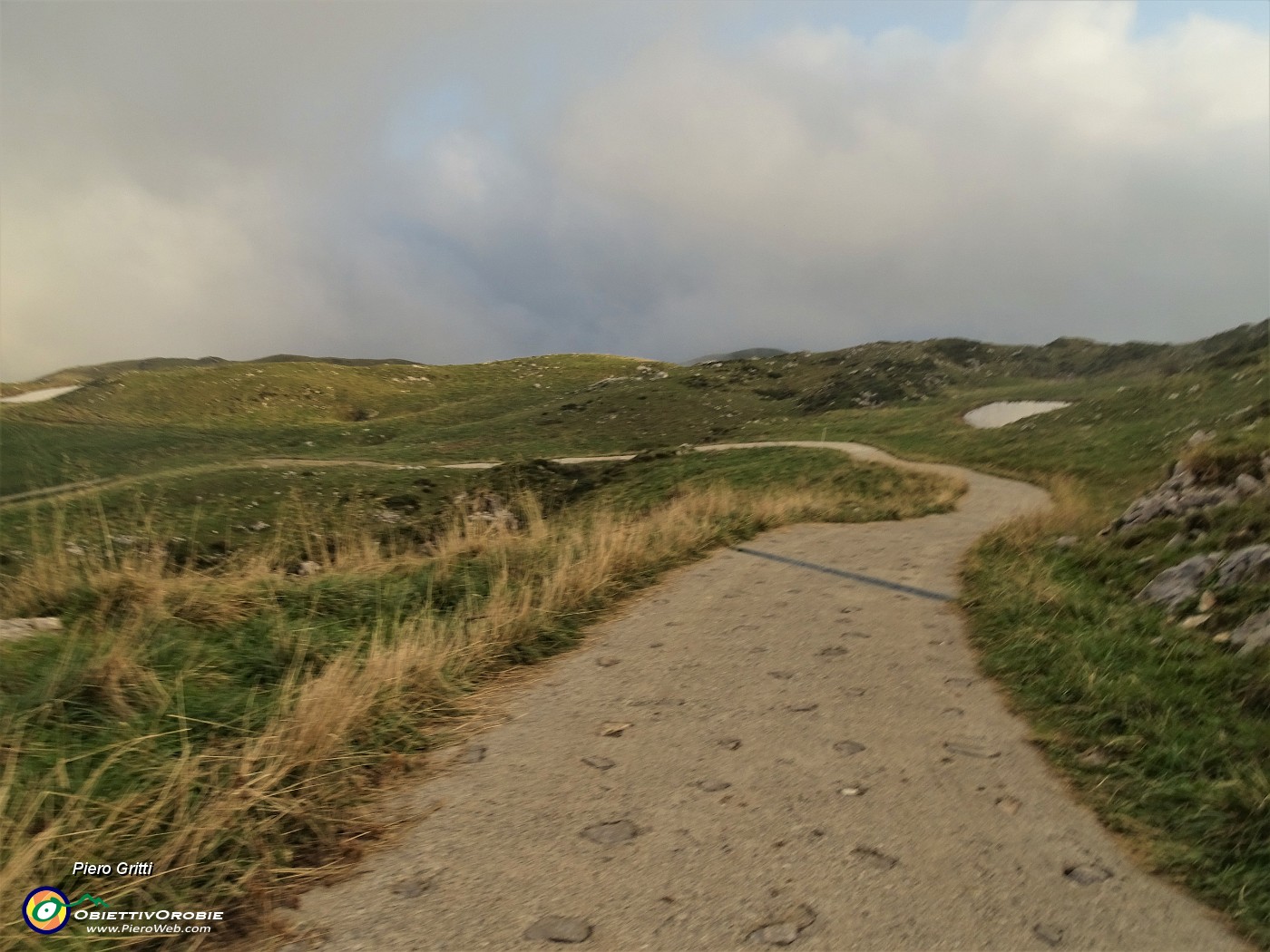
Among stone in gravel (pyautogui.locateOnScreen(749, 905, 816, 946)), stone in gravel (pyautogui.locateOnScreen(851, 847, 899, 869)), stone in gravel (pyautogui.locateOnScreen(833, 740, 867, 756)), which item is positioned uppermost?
stone in gravel (pyautogui.locateOnScreen(833, 740, 867, 756))

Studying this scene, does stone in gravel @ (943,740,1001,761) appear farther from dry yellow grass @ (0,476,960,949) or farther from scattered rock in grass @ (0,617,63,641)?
scattered rock in grass @ (0,617,63,641)

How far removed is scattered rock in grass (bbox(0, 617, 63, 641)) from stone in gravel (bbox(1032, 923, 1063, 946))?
6.08 meters

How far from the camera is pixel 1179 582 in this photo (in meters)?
7.05

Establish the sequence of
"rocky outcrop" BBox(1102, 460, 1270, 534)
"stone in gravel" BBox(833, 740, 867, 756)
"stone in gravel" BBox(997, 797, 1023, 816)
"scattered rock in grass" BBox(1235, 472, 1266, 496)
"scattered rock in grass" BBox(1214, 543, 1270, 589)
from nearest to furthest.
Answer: "stone in gravel" BBox(997, 797, 1023, 816)
"stone in gravel" BBox(833, 740, 867, 756)
"scattered rock in grass" BBox(1214, 543, 1270, 589)
"scattered rock in grass" BBox(1235, 472, 1266, 496)
"rocky outcrop" BBox(1102, 460, 1270, 534)

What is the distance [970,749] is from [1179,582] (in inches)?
165

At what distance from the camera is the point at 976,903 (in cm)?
294

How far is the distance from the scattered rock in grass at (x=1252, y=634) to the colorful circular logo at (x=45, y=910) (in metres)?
6.97

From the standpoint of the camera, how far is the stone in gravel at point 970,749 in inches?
172

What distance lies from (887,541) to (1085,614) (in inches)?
199

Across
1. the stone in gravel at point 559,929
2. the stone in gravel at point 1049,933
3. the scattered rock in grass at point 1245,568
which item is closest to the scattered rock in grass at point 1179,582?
the scattered rock in grass at point 1245,568

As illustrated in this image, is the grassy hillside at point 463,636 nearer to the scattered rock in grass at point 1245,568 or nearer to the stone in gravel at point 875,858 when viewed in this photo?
the scattered rock in grass at point 1245,568

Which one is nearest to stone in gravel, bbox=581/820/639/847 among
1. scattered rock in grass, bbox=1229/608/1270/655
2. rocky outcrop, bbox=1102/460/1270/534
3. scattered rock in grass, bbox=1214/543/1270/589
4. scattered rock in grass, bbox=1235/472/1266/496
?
scattered rock in grass, bbox=1229/608/1270/655

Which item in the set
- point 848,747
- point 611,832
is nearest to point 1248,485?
point 848,747

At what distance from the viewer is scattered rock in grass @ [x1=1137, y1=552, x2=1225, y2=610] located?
6797 mm
